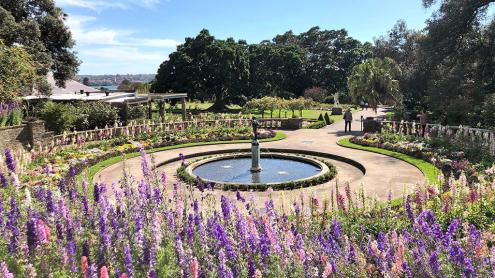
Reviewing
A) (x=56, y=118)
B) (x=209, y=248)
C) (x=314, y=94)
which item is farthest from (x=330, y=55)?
(x=209, y=248)

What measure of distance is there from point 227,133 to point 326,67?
5385 cm

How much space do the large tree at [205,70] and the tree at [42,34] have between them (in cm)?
1789

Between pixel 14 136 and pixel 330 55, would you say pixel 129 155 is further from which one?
pixel 330 55

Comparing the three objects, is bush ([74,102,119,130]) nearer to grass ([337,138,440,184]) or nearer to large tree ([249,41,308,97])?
grass ([337,138,440,184])

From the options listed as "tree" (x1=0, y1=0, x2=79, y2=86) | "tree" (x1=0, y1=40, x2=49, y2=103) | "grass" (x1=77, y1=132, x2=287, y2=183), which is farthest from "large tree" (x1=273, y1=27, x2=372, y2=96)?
"tree" (x1=0, y1=40, x2=49, y2=103)

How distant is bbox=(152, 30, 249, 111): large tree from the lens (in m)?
48.8

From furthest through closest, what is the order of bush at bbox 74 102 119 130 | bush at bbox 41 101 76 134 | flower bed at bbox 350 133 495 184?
bush at bbox 74 102 119 130 < bush at bbox 41 101 76 134 < flower bed at bbox 350 133 495 184

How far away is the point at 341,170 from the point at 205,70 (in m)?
37.6

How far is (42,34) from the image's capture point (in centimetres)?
2941

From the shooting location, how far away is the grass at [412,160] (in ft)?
42.5

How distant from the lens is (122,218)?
550cm

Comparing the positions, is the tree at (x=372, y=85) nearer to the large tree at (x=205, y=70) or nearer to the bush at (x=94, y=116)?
the bush at (x=94, y=116)

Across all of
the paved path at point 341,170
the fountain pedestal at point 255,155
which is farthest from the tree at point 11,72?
the fountain pedestal at point 255,155

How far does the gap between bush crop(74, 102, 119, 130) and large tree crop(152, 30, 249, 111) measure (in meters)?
24.3
